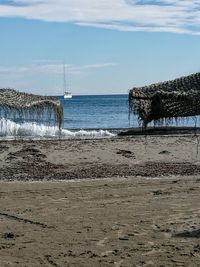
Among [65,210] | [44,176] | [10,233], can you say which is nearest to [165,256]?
[10,233]

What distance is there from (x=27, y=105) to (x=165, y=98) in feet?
15.8

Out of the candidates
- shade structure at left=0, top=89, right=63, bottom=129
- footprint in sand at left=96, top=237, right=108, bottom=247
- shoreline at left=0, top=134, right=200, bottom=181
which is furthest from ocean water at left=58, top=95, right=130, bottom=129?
footprint in sand at left=96, top=237, right=108, bottom=247

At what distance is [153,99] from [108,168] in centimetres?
358

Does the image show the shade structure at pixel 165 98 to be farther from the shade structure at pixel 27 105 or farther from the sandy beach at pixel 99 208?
the shade structure at pixel 27 105

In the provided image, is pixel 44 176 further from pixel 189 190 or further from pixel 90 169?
pixel 189 190

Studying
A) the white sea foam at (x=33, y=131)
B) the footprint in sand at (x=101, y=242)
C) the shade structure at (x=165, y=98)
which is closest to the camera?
the footprint in sand at (x=101, y=242)

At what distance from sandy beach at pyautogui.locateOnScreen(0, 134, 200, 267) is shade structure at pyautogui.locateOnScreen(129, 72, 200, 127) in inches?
53.7

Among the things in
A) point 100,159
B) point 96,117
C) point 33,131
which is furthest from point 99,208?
point 96,117

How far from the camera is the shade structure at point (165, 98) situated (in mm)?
16141

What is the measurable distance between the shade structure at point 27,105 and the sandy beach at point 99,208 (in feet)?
7.82

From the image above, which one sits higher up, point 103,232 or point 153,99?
point 153,99

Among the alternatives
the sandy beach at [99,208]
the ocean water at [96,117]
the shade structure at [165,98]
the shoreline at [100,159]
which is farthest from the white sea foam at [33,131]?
the sandy beach at [99,208]

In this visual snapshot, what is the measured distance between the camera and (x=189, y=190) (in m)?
9.86

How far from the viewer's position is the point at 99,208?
8461 millimetres
